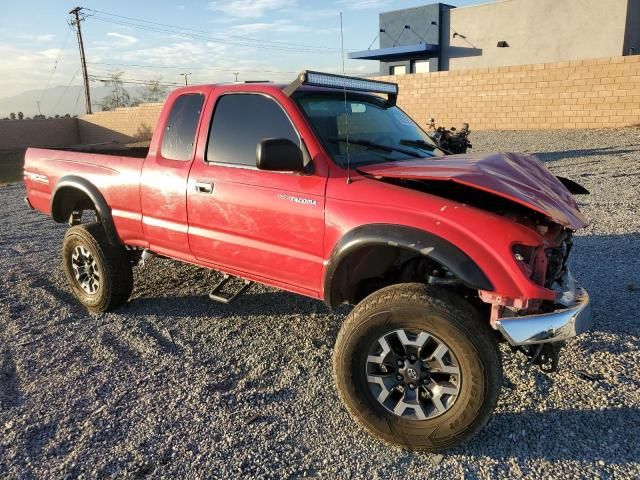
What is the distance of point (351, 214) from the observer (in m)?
3.19

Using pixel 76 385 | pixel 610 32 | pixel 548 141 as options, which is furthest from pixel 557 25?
pixel 76 385

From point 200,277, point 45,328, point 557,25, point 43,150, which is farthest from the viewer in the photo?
point 557,25

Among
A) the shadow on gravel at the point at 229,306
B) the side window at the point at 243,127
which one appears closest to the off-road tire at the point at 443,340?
the side window at the point at 243,127

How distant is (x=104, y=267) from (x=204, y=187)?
4.90 ft

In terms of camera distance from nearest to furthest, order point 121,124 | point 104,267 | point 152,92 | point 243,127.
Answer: point 243,127, point 104,267, point 121,124, point 152,92

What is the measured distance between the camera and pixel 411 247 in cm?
288

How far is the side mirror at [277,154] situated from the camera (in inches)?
125

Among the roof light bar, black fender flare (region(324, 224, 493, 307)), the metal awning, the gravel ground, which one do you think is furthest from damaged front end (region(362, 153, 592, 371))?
the metal awning

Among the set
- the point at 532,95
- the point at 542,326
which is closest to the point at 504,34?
the point at 532,95

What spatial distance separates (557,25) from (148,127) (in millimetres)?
25877

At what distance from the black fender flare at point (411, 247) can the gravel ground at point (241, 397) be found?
3.05 feet

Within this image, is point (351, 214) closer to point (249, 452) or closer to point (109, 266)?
point (249, 452)

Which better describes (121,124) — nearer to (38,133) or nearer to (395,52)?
(38,133)

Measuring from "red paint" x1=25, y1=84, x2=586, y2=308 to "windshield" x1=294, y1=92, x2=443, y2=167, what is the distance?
5.5 inches
